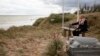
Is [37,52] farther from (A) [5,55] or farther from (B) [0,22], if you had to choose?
(B) [0,22]

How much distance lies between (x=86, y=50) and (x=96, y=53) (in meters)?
0.23

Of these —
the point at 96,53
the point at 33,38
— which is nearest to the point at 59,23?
the point at 33,38

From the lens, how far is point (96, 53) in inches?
245

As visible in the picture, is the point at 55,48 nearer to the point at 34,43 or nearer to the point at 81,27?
the point at 81,27

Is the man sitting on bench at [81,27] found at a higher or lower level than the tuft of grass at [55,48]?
higher

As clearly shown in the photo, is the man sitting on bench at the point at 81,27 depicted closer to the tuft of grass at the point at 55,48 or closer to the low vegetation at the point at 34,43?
the low vegetation at the point at 34,43

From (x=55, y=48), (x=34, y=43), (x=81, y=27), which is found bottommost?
(x=34, y=43)

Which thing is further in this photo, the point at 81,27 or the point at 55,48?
the point at 81,27

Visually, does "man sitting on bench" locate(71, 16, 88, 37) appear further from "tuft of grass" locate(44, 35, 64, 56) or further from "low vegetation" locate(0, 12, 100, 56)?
"tuft of grass" locate(44, 35, 64, 56)

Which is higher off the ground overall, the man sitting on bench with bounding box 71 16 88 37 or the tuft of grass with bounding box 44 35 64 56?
the man sitting on bench with bounding box 71 16 88 37

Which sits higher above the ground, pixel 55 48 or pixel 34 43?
pixel 55 48

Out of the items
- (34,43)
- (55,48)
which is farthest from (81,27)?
(55,48)

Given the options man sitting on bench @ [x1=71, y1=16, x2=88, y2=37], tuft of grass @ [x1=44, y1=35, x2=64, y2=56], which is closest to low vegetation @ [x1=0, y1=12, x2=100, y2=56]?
tuft of grass @ [x1=44, y1=35, x2=64, y2=56]

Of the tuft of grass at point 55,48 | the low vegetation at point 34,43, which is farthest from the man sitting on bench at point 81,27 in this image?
the tuft of grass at point 55,48
